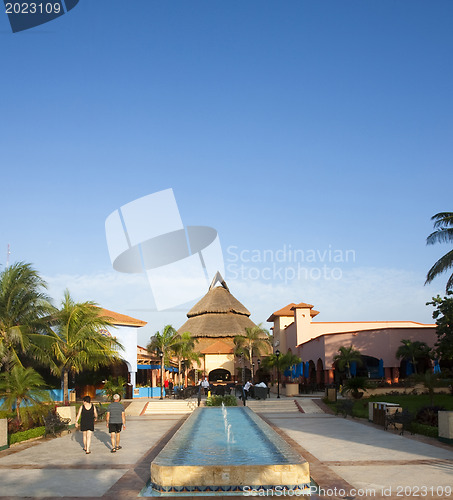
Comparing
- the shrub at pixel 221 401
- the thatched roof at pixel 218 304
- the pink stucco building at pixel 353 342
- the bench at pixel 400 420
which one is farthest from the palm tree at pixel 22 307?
the thatched roof at pixel 218 304

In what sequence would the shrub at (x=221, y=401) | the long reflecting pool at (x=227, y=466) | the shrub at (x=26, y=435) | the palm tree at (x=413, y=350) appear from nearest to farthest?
the long reflecting pool at (x=227, y=466)
the shrub at (x=26, y=435)
the shrub at (x=221, y=401)
the palm tree at (x=413, y=350)

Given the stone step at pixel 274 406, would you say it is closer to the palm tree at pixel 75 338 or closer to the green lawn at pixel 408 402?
the green lawn at pixel 408 402

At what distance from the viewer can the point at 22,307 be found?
2731 cm

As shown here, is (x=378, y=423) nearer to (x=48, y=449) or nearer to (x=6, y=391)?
(x=48, y=449)

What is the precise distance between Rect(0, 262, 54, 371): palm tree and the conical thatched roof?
50.5 metres

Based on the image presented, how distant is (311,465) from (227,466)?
3.01m

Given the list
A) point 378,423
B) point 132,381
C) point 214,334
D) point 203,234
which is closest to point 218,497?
point 378,423

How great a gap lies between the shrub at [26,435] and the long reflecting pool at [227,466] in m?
4.81

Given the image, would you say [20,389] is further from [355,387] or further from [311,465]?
[355,387]

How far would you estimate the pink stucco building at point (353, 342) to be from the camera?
35375 millimetres

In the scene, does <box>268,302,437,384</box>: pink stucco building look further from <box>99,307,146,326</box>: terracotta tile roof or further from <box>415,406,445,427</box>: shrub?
<box>415,406,445,427</box>: shrub

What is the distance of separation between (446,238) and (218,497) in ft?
75.2

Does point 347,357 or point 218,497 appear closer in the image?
point 218,497

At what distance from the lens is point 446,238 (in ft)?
89.6
